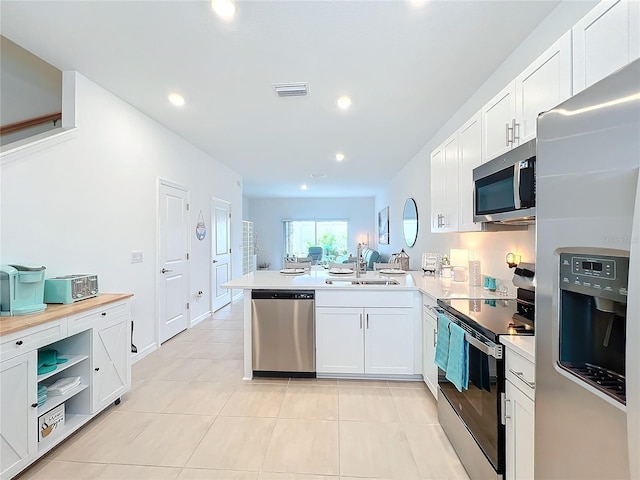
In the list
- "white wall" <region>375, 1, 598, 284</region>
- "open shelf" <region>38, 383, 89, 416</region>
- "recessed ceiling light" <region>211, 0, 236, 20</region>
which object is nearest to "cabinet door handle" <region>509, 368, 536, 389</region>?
"white wall" <region>375, 1, 598, 284</region>

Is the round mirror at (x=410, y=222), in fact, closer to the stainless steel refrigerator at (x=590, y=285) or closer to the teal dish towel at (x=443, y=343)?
the teal dish towel at (x=443, y=343)

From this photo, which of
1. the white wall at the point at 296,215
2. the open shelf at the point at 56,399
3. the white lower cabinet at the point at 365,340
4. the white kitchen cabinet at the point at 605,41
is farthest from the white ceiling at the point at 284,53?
the white wall at the point at 296,215

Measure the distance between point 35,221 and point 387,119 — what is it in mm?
3375

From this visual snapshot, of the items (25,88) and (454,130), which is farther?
(454,130)

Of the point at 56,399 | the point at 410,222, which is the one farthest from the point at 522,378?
the point at 410,222

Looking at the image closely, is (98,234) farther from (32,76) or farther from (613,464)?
(613,464)

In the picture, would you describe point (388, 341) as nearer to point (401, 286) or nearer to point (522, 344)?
point (401, 286)

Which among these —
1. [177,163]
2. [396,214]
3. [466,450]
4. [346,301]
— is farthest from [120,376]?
[396,214]

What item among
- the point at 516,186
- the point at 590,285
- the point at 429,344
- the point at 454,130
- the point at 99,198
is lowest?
the point at 429,344

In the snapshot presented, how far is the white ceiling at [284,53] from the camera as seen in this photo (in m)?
1.88

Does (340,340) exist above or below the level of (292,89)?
below

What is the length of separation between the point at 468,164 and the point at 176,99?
2.77 meters

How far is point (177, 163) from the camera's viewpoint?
417 cm

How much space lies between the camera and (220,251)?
18.6 feet
